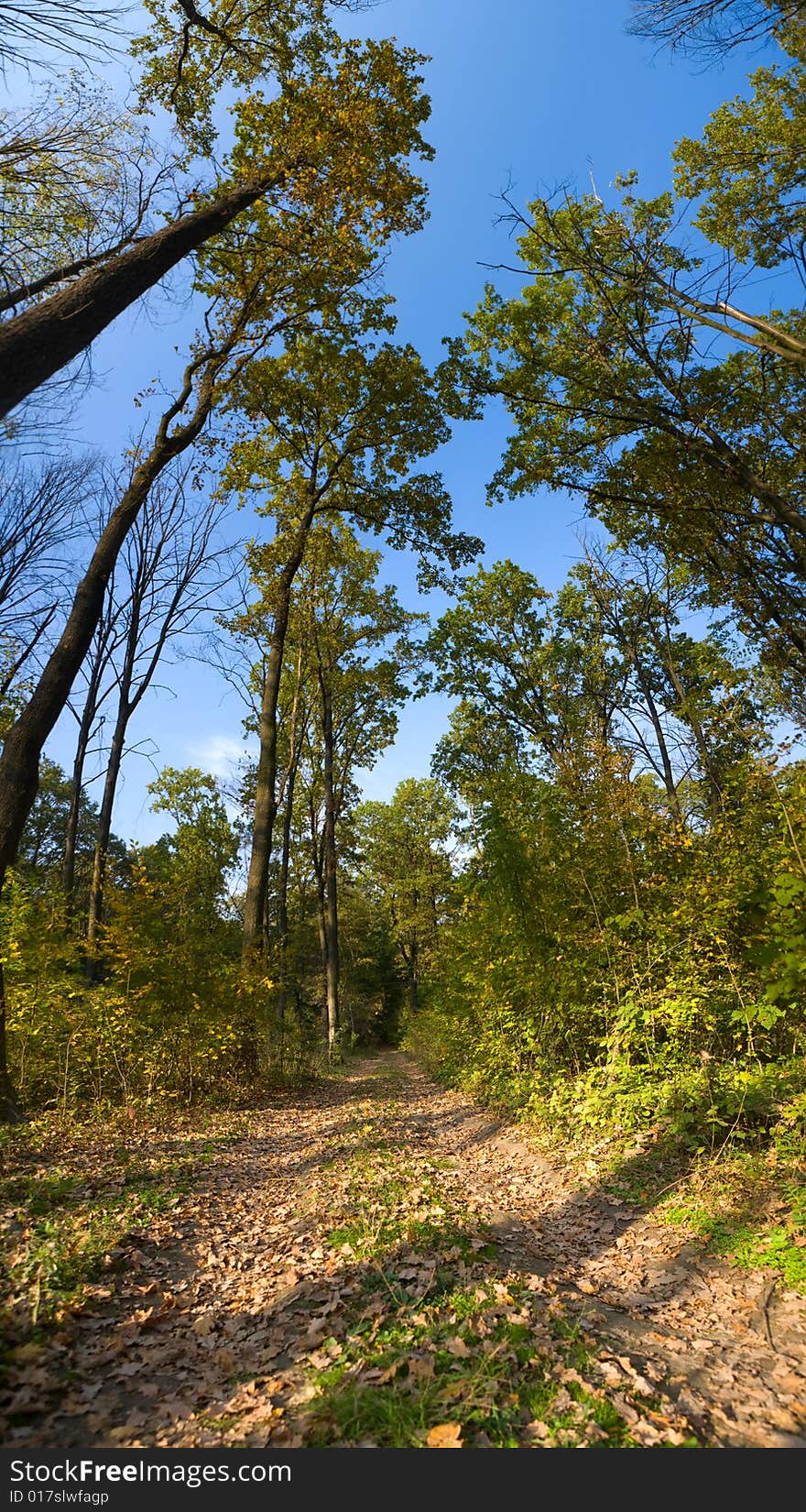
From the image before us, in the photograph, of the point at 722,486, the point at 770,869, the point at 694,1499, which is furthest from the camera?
the point at 722,486

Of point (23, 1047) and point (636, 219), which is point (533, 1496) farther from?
point (636, 219)

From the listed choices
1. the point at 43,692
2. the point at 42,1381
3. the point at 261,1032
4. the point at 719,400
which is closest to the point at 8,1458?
the point at 42,1381

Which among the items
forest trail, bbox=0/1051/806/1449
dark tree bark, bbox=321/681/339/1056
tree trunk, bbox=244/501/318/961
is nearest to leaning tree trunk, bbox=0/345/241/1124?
forest trail, bbox=0/1051/806/1449

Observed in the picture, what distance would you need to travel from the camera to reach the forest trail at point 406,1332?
8.39ft

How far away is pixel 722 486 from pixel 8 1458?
10.5 meters

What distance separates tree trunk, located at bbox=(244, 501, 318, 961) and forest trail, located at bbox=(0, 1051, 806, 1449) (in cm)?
Answer: 712

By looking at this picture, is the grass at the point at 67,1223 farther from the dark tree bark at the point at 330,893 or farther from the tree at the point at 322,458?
the dark tree bark at the point at 330,893

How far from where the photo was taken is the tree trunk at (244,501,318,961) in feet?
43.0

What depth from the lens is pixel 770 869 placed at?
5598 mm

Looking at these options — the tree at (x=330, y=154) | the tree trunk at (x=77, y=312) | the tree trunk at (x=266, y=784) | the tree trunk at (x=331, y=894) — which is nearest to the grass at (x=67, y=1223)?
the tree trunk at (x=77, y=312)

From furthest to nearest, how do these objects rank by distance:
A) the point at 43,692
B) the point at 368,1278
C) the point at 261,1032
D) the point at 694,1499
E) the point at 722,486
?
the point at 261,1032 < the point at 722,486 < the point at 43,692 < the point at 368,1278 < the point at 694,1499

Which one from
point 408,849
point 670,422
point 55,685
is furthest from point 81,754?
point 408,849

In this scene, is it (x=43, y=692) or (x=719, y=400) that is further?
(x=719, y=400)

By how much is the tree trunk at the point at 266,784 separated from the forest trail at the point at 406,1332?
712 centimetres
